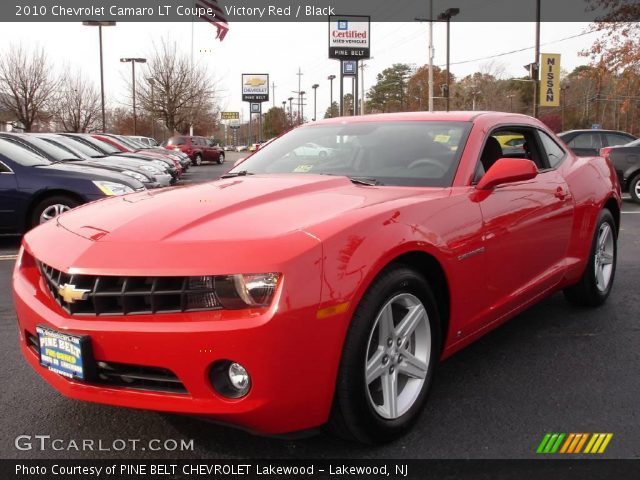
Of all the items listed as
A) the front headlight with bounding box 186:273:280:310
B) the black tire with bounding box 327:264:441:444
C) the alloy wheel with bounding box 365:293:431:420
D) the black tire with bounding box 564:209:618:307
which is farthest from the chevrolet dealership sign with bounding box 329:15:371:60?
the front headlight with bounding box 186:273:280:310

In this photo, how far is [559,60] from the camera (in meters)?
28.0

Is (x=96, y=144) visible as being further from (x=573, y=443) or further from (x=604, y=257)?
(x=573, y=443)

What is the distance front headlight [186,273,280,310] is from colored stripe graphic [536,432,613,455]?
1.39m

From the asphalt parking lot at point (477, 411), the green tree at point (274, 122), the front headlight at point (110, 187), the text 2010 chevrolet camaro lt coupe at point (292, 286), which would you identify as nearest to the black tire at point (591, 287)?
the asphalt parking lot at point (477, 411)

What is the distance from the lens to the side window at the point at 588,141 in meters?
14.6

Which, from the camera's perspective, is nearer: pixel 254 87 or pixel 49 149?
pixel 49 149

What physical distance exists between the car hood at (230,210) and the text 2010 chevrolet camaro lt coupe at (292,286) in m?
0.01

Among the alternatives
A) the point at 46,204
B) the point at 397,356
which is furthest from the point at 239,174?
the point at 46,204

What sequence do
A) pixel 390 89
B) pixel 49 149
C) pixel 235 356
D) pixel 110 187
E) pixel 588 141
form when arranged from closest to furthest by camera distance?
pixel 235 356 < pixel 110 187 < pixel 49 149 < pixel 588 141 < pixel 390 89

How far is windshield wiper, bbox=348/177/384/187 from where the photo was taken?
3182 millimetres

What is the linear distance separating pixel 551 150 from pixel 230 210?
9.23 feet

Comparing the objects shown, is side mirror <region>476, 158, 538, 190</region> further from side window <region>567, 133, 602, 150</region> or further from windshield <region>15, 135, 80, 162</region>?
side window <region>567, 133, 602, 150</region>

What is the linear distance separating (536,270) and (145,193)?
7.73 ft

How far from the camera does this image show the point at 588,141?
14609mm
